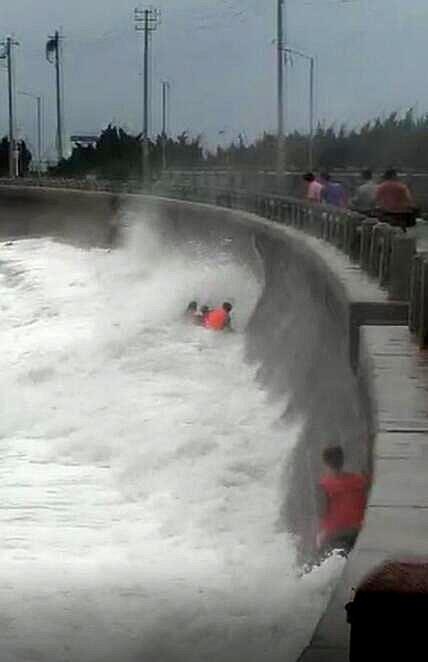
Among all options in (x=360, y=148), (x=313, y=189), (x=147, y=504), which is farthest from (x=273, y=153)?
(x=147, y=504)

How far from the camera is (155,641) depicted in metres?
7.79

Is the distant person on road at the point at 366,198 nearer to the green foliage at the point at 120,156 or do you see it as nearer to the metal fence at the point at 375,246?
the metal fence at the point at 375,246

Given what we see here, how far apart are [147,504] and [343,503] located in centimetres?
595

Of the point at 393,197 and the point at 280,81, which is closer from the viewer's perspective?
the point at 393,197

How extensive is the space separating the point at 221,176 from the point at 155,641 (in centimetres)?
5528

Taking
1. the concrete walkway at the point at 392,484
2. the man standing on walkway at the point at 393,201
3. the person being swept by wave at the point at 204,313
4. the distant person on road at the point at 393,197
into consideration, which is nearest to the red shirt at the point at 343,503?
the concrete walkway at the point at 392,484

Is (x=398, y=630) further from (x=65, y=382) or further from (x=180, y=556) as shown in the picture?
(x=65, y=382)

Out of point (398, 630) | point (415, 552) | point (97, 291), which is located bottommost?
point (97, 291)

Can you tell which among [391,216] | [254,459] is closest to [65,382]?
[391,216]

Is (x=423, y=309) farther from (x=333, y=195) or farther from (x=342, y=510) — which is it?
(x=333, y=195)

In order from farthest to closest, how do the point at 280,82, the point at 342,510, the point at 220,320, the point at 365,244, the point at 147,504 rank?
the point at 280,82 → the point at 220,320 → the point at 365,244 → the point at 147,504 → the point at 342,510

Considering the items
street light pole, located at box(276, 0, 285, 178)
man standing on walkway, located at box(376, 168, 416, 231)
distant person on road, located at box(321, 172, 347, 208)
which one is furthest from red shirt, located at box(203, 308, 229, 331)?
street light pole, located at box(276, 0, 285, 178)

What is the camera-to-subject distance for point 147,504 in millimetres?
13148

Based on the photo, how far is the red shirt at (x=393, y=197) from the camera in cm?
1972
